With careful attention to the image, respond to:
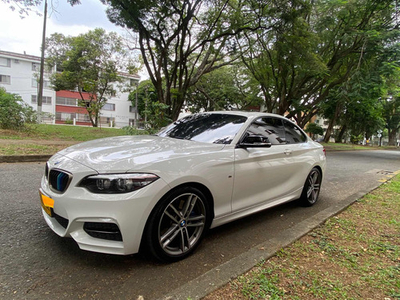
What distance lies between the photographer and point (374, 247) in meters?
2.65

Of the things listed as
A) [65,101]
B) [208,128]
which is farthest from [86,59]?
[208,128]

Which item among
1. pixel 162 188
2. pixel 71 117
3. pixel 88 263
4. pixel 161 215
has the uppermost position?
pixel 71 117

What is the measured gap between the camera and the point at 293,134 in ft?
12.7

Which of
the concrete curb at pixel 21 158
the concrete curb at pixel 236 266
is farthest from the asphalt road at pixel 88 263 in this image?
the concrete curb at pixel 21 158

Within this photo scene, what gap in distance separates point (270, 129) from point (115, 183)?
7.75ft

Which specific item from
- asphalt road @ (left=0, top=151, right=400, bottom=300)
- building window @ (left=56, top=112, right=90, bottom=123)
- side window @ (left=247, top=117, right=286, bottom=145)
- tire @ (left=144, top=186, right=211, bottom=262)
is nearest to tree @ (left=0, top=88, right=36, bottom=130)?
asphalt road @ (left=0, top=151, right=400, bottom=300)

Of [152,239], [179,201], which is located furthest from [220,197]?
[152,239]

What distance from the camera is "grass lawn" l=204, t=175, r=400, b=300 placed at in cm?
185

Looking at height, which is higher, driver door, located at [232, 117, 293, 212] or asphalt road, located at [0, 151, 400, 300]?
driver door, located at [232, 117, 293, 212]

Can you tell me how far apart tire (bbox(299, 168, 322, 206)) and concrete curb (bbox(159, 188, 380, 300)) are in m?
0.80

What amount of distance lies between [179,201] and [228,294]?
0.85m

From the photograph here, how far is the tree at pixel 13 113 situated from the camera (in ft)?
34.8

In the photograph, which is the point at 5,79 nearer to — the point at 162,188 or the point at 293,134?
the point at 293,134

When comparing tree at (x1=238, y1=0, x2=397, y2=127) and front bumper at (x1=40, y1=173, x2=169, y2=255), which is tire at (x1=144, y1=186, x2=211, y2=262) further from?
tree at (x1=238, y1=0, x2=397, y2=127)
